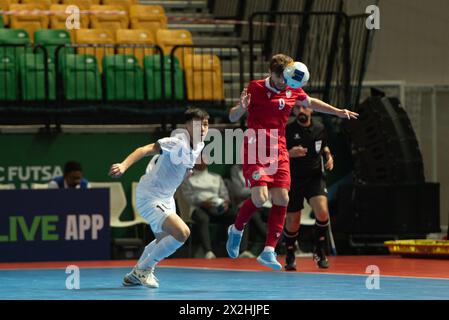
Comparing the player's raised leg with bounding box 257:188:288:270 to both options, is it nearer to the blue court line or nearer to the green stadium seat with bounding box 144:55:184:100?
the blue court line

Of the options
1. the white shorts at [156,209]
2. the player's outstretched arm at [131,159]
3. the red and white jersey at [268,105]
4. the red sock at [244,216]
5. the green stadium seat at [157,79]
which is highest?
the red and white jersey at [268,105]

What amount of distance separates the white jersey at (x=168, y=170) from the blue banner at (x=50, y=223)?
216 inches

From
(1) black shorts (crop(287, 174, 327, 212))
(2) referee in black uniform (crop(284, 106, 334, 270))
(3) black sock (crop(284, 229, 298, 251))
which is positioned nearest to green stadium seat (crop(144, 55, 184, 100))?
(2) referee in black uniform (crop(284, 106, 334, 270))

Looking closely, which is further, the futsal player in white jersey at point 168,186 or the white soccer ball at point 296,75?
the white soccer ball at point 296,75

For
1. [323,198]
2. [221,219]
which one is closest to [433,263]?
[323,198]

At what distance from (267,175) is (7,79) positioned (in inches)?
278

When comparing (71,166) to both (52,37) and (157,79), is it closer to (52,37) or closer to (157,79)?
(157,79)

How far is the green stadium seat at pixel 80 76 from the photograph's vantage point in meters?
19.5

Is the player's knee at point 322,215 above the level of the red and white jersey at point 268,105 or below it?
below

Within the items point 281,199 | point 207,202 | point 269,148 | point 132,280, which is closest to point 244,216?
point 281,199

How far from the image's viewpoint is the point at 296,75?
13000mm

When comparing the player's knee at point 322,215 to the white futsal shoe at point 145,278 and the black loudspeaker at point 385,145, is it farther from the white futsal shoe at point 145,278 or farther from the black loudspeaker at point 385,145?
the black loudspeaker at point 385,145

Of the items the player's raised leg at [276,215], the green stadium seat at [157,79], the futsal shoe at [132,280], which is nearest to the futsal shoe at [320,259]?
the player's raised leg at [276,215]

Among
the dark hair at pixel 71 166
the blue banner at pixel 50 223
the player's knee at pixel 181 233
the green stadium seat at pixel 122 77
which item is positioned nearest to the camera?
the player's knee at pixel 181 233
